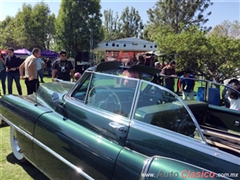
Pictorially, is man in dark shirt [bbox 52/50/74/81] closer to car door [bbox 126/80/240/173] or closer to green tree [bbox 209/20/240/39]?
car door [bbox 126/80/240/173]

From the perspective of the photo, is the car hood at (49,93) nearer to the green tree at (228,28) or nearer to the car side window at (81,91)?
the car side window at (81,91)

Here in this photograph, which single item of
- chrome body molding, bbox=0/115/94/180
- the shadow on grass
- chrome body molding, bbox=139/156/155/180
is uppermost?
chrome body molding, bbox=139/156/155/180

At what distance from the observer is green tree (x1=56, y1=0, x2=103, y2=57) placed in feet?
75.8

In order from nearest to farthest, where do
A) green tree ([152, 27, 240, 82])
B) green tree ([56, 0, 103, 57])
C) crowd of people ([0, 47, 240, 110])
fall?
crowd of people ([0, 47, 240, 110]) < green tree ([152, 27, 240, 82]) < green tree ([56, 0, 103, 57])

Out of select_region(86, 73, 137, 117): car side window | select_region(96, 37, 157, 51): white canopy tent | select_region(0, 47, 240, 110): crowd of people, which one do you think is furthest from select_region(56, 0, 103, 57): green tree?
select_region(86, 73, 137, 117): car side window

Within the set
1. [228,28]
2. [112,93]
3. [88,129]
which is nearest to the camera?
[88,129]

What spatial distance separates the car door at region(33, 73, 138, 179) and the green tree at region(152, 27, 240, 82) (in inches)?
309

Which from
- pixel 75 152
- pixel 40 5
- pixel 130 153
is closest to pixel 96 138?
pixel 75 152

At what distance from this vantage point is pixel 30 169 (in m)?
3.06

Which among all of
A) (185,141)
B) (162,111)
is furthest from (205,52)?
(185,141)

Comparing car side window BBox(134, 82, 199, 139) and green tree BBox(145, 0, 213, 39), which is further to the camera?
green tree BBox(145, 0, 213, 39)

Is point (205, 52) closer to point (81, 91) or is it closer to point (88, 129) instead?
point (81, 91)

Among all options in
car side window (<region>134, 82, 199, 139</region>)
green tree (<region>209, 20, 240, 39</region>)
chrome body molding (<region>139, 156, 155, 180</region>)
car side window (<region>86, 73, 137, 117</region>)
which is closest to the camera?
chrome body molding (<region>139, 156, 155, 180</region>)

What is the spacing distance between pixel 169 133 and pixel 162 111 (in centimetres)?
28
